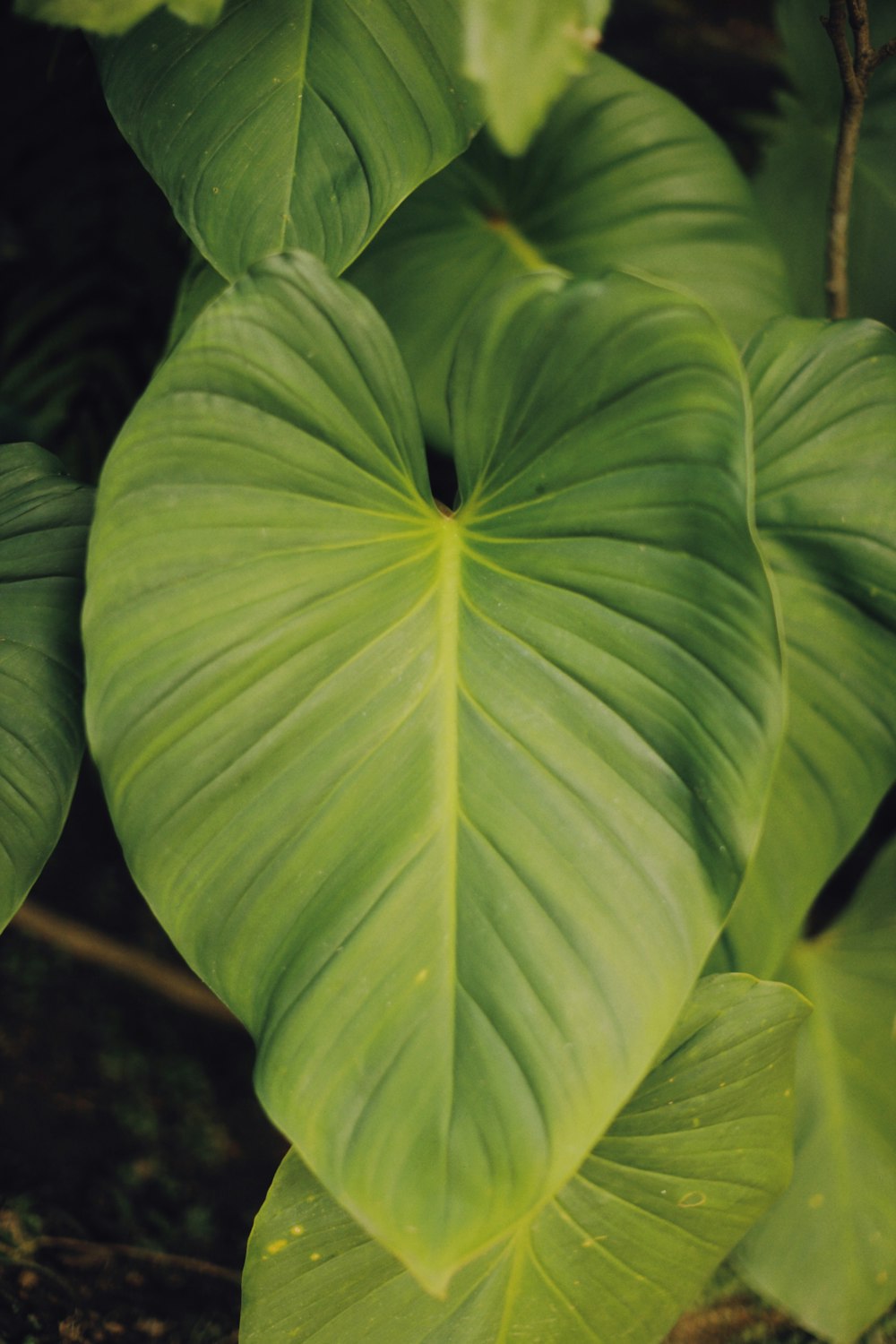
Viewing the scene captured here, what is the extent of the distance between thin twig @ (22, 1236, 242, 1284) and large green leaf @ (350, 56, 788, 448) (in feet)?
3.09

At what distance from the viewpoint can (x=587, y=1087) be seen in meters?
0.55

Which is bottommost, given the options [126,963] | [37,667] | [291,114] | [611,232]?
[126,963]

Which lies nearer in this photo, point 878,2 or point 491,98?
point 491,98

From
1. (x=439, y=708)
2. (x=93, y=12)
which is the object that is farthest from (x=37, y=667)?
(x=93, y=12)

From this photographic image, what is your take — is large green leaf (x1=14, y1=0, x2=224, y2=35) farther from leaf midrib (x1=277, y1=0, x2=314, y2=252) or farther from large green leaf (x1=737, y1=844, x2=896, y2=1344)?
large green leaf (x1=737, y1=844, x2=896, y2=1344)

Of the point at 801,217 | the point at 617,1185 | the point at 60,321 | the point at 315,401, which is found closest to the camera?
the point at 315,401

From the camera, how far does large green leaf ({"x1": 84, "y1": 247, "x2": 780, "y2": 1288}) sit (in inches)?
22.0

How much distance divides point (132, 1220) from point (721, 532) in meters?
0.99

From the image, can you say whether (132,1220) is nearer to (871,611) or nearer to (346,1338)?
(346,1338)

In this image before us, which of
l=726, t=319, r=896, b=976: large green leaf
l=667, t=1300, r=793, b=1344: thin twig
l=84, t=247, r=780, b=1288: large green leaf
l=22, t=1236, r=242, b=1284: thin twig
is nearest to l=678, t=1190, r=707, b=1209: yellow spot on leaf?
l=726, t=319, r=896, b=976: large green leaf

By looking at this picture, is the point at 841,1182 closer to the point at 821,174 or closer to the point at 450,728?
the point at 450,728

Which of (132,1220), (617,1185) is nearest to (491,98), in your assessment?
(617,1185)

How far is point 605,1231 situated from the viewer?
789mm

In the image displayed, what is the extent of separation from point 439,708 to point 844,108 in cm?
70
